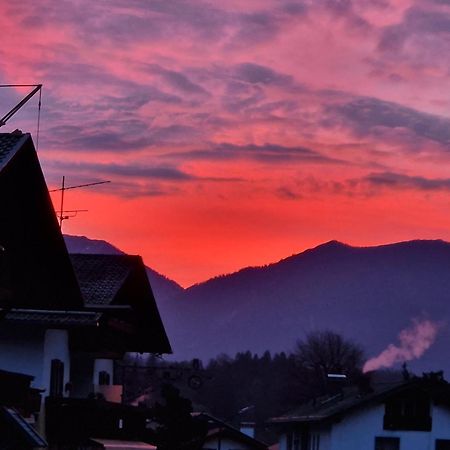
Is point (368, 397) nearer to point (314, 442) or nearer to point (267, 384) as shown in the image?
point (314, 442)

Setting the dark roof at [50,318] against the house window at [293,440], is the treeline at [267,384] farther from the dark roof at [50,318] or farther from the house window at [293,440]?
the dark roof at [50,318]

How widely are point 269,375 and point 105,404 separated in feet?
462

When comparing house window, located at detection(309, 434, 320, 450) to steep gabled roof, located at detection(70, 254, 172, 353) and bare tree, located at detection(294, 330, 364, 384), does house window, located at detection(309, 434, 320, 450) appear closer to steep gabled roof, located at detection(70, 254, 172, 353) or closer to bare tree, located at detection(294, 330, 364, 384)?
steep gabled roof, located at detection(70, 254, 172, 353)

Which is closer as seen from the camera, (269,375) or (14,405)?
(14,405)

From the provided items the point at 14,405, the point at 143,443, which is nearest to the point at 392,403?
the point at 143,443

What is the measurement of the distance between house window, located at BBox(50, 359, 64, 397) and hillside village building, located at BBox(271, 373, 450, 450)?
31830mm

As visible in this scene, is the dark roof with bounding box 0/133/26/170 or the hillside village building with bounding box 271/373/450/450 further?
the hillside village building with bounding box 271/373/450/450

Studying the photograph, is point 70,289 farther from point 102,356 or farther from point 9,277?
point 102,356

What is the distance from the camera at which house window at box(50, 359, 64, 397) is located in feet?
142

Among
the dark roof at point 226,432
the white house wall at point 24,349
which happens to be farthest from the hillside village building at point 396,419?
the white house wall at point 24,349

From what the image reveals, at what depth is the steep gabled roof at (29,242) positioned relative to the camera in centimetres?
2400

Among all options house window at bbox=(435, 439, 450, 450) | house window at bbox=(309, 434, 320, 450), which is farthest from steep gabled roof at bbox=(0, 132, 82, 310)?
house window at bbox=(309, 434, 320, 450)

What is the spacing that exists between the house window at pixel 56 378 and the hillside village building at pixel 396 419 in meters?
31.8

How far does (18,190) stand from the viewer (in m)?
24.7
